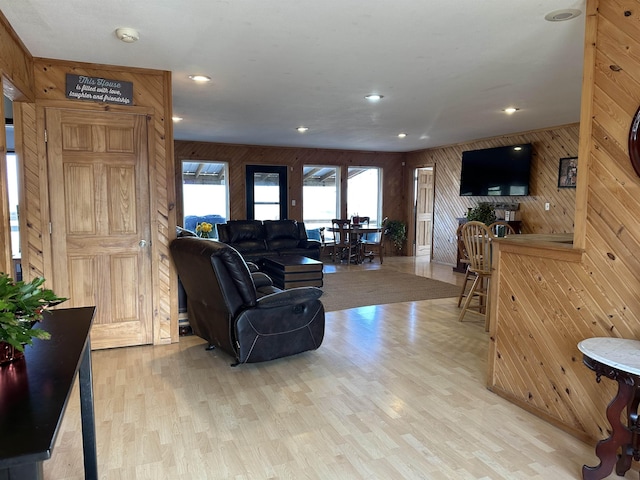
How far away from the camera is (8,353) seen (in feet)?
4.26

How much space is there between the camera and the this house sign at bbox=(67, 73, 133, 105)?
3418 mm

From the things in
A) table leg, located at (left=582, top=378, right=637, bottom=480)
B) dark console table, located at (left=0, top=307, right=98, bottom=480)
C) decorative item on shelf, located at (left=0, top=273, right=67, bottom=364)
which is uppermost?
decorative item on shelf, located at (left=0, top=273, right=67, bottom=364)

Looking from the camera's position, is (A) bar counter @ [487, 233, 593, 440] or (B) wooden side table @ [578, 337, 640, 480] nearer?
(B) wooden side table @ [578, 337, 640, 480]

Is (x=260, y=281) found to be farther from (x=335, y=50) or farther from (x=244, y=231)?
(x=244, y=231)

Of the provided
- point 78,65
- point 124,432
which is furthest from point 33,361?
point 78,65

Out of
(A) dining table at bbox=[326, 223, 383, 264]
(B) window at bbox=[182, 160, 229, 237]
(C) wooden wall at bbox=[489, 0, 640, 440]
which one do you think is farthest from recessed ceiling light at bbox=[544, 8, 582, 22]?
(B) window at bbox=[182, 160, 229, 237]

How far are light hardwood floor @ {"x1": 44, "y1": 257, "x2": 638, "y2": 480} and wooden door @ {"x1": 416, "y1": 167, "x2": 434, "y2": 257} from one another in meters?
6.59

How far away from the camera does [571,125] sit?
6254 mm

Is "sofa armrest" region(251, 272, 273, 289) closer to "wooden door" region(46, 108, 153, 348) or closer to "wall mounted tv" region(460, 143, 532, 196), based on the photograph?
"wooden door" region(46, 108, 153, 348)

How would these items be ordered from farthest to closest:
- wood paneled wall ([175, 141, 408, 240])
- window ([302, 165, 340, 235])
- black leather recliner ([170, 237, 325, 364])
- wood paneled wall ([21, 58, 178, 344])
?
window ([302, 165, 340, 235]) < wood paneled wall ([175, 141, 408, 240]) < wood paneled wall ([21, 58, 178, 344]) < black leather recliner ([170, 237, 325, 364])

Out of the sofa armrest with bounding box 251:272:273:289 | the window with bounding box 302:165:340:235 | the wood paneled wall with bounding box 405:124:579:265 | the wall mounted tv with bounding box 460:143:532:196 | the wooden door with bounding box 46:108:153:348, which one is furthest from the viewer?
the window with bounding box 302:165:340:235

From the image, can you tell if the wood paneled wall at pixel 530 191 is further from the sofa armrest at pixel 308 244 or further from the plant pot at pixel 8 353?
the plant pot at pixel 8 353

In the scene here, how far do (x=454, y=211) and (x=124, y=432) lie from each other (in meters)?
7.60

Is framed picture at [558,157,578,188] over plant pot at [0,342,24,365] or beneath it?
over
